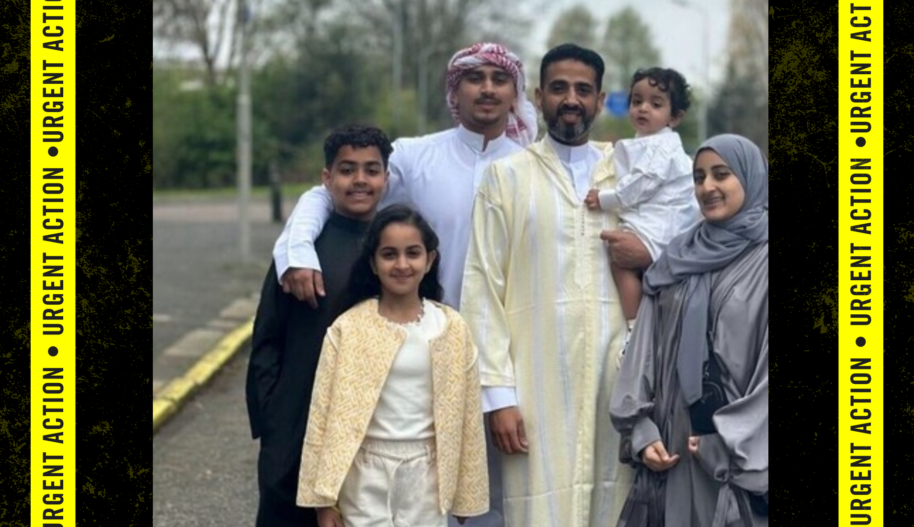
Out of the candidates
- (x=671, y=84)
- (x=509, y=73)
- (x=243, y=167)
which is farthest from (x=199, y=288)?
(x=671, y=84)

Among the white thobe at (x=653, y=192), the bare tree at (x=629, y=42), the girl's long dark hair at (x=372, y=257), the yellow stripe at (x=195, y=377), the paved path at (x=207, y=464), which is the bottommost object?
the paved path at (x=207, y=464)

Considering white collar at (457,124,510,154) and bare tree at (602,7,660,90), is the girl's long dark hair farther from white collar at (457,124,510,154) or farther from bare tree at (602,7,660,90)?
bare tree at (602,7,660,90)

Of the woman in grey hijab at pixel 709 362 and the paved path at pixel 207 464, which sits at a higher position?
the woman in grey hijab at pixel 709 362

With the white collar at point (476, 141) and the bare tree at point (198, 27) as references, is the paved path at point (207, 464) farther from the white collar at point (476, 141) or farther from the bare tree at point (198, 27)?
the bare tree at point (198, 27)

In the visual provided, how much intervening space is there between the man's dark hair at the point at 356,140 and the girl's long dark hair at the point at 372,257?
270 millimetres


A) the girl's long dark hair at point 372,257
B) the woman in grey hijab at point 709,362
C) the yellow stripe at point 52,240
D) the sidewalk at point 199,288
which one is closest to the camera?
the yellow stripe at point 52,240

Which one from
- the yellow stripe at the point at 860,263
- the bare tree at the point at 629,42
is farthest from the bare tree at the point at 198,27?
the yellow stripe at the point at 860,263

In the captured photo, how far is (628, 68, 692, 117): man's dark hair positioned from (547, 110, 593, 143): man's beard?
0.47 meters

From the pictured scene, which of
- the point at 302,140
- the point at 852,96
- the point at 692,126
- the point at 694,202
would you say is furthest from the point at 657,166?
the point at 692,126

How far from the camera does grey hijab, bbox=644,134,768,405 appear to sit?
3982mm

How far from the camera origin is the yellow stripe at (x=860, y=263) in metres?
3.52

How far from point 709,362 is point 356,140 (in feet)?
4.41
